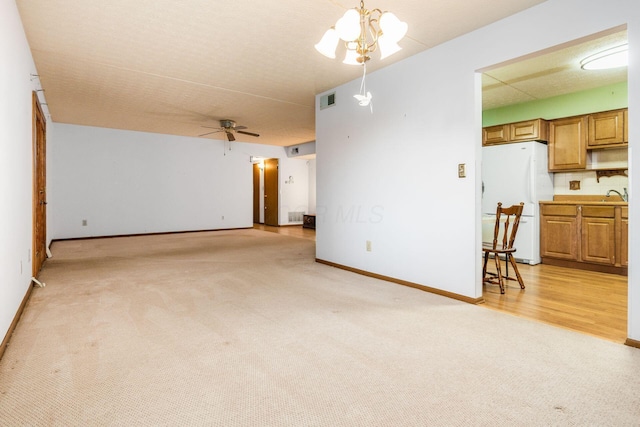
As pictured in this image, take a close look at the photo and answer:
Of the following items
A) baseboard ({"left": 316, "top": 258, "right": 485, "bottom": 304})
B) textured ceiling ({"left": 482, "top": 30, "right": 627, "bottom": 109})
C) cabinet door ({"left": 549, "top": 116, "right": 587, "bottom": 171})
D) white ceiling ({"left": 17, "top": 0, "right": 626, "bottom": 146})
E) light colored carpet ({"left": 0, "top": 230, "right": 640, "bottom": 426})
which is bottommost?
light colored carpet ({"left": 0, "top": 230, "right": 640, "bottom": 426})

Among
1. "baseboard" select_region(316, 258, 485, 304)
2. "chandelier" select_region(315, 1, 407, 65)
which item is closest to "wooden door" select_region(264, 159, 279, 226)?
"baseboard" select_region(316, 258, 485, 304)

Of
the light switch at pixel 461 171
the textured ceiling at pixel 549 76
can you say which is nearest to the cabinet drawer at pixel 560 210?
the textured ceiling at pixel 549 76

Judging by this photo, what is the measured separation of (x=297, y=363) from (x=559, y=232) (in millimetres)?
4424

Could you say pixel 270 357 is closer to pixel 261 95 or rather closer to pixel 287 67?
pixel 287 67

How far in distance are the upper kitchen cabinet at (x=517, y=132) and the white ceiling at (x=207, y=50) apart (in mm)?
410

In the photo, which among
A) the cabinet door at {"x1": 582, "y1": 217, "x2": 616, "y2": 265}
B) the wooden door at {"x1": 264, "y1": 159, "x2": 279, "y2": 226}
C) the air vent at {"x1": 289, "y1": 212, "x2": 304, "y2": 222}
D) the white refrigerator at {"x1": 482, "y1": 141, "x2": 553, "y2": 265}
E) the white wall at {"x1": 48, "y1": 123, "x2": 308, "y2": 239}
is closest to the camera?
the cabinet door at {"x1": 582, "y1": 217, "x2": 616, "y2": 265}

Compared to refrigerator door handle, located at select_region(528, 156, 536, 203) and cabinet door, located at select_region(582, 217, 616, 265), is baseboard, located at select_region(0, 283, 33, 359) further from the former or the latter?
cabinet door, located at select_region(582, 217, 616, 265)

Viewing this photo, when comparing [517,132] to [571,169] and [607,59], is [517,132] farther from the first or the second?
[607,59]

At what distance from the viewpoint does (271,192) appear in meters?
10.9

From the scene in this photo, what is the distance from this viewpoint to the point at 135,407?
1558mm

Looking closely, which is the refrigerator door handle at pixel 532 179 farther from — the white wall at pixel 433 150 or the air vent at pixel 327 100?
the air vent at pixel 327 100

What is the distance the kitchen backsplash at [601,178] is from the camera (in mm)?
4598

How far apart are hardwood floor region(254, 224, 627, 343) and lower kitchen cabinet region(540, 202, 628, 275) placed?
0.18m

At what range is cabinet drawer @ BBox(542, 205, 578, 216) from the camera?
14.9ft
